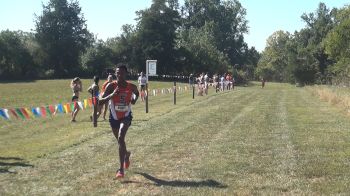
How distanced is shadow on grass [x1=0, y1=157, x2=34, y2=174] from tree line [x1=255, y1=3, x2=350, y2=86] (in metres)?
57.2

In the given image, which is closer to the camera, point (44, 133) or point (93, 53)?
point (44, 133)

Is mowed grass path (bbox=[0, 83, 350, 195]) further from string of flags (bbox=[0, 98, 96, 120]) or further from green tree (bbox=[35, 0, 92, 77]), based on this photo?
green tree (bbox=[35, 0, 92, 77])

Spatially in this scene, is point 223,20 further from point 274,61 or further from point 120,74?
point 120,74

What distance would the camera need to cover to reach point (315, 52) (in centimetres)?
9712

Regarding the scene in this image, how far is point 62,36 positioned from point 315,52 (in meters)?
43.5

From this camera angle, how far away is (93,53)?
83.2 m

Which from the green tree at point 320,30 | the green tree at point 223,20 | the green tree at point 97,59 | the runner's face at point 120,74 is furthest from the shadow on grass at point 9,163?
the green tree at point 223,20

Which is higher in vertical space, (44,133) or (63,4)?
(63,4)

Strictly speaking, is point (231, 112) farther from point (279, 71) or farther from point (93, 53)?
point (279, 71)

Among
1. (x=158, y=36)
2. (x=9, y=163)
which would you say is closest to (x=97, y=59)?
(x=158, y=36)

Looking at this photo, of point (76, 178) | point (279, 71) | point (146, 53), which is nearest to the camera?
point (76, 178)

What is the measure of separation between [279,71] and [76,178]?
130992 millimetres

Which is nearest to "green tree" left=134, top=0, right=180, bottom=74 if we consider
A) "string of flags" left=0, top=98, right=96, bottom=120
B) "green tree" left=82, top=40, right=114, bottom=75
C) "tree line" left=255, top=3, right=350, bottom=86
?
"green tree" left=82, top=40, right=114, bottom=75

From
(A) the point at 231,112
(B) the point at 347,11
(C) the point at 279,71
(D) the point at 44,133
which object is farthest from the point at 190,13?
(D) the point at 44,133
